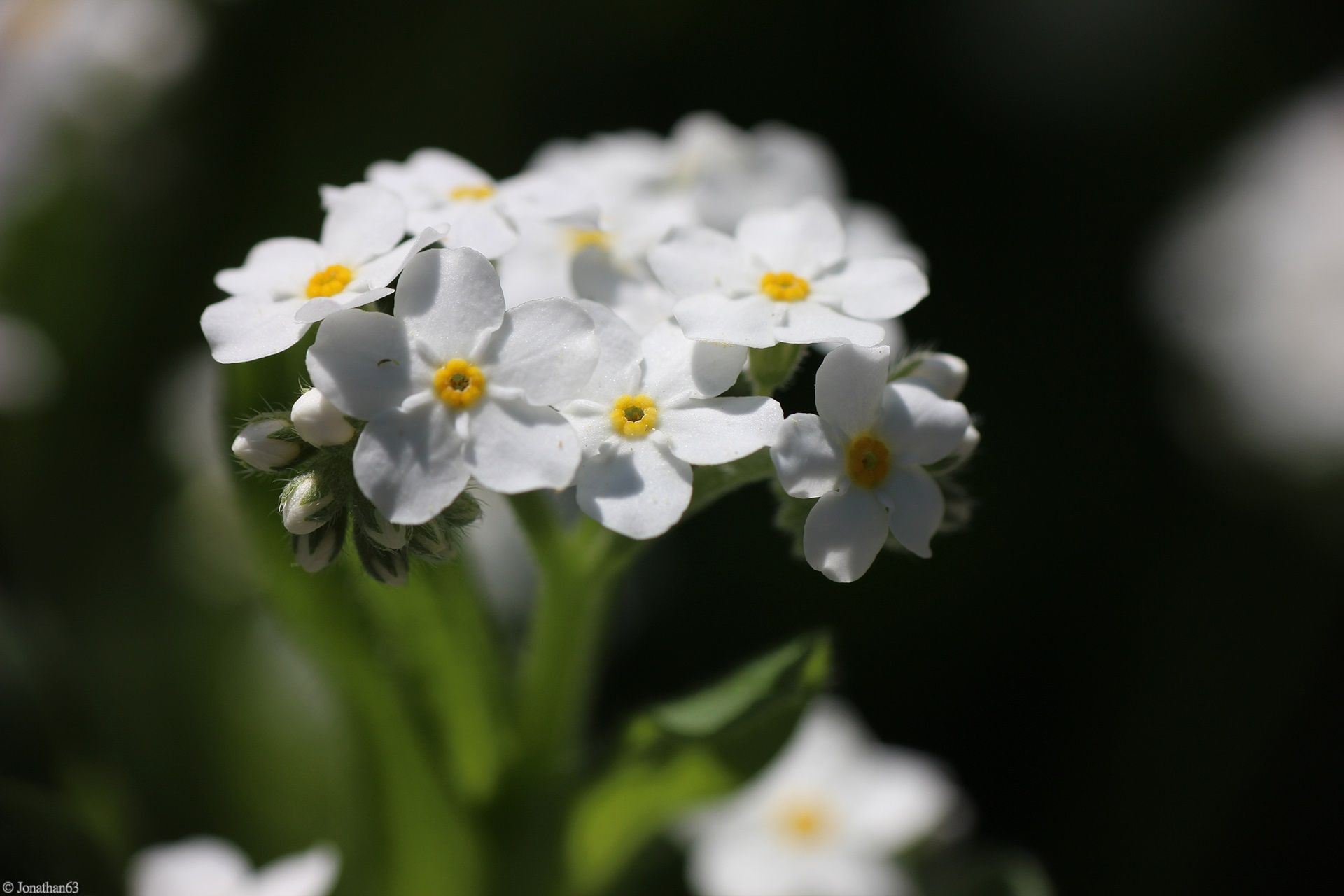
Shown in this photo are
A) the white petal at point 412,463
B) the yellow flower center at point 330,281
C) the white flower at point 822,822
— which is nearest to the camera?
the white petal at point 412,463

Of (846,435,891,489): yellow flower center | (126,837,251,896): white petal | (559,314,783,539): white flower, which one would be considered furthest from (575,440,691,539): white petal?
(126,837,251,896): white petal

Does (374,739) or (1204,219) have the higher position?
(1204,219)

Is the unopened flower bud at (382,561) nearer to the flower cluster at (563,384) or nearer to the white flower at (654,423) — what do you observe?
the flower cluster at (563,384)

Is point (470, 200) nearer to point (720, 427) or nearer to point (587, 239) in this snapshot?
point (587, 239)

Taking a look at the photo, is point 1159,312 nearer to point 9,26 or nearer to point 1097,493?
point 1097,493

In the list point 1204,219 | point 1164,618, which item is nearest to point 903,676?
point 1164,618

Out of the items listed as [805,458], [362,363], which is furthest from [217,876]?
[805,458]

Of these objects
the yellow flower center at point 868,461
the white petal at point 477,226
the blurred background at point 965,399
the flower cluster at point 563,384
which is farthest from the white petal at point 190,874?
the yellow flower center at point 868,461
